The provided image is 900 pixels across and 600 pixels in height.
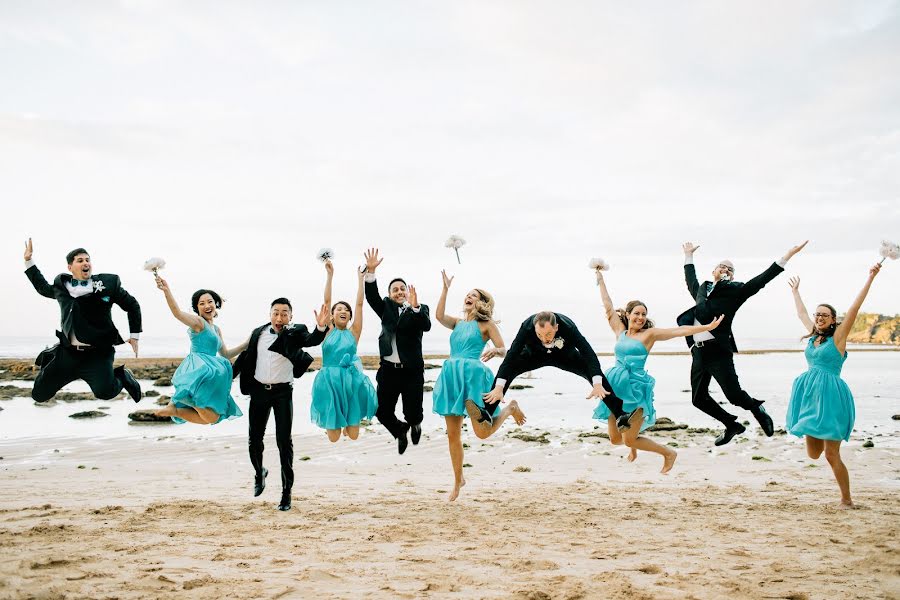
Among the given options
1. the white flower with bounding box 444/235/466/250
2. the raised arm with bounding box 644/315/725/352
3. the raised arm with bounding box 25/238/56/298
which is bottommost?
the raised arm with bounding box 644/315/725/352

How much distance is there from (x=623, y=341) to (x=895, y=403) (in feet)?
52.2

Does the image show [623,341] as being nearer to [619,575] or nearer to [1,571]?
[619,575]

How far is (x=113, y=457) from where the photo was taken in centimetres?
1248

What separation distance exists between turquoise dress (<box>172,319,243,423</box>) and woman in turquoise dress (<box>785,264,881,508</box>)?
6815mm

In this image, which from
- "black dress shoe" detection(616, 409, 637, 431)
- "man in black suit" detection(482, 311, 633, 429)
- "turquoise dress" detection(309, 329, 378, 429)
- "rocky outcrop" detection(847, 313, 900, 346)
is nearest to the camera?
"man in black suit" detection(482, 311, 633, 429)

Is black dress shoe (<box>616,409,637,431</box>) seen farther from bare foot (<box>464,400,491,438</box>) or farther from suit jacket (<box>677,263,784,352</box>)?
suit jacket (<box>677,263,784,352</box>)

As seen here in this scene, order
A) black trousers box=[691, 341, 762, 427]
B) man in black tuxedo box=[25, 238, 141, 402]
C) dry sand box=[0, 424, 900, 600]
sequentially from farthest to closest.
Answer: black trousers box=[691, 341, 762, 427] < man in black tuxedo box=[25, 238, 141, 402] < dry sand box=[0, 424, 900, 600]

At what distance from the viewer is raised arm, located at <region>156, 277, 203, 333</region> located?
7.88 meters

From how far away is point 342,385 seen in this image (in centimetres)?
870

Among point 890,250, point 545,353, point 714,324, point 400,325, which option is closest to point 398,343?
point 400,325

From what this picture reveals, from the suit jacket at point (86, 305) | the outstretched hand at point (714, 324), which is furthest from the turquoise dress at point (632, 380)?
the suit jacket at point (86, 305)

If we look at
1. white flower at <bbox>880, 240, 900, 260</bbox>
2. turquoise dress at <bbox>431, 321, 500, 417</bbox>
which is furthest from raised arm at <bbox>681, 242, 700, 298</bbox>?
turquoise dress at <bbox>431, 321, 500, 417</bbox>

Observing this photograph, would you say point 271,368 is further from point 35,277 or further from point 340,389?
point 35,277

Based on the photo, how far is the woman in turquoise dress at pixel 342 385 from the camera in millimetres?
8602
